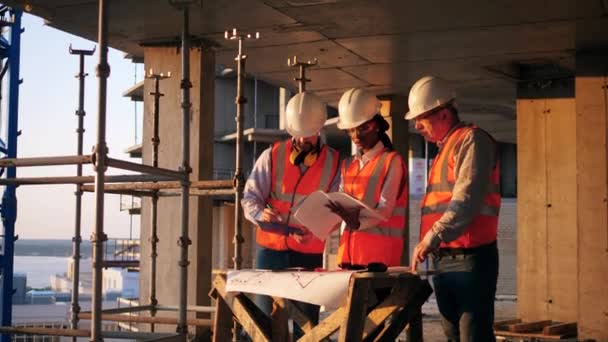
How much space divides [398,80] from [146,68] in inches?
179

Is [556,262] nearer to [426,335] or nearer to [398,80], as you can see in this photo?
[426,335]

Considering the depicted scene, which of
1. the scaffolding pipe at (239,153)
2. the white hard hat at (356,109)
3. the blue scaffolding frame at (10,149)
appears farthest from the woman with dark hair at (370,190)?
the blue scaffolding frame at (10,149)

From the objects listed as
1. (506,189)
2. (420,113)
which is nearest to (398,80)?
(420,113)

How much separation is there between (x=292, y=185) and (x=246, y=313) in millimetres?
1330

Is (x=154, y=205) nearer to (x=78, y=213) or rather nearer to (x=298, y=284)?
(x=78, y=213)

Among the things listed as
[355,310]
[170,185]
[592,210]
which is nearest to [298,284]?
[355,310]

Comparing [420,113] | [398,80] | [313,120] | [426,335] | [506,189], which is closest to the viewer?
[420,113]

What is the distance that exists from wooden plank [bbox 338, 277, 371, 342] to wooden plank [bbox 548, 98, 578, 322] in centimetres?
934

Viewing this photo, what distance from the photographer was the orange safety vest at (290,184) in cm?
800

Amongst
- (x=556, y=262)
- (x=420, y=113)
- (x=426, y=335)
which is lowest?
(x=426, y=335)

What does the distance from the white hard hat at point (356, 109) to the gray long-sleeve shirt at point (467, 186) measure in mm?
976

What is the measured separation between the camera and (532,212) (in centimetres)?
1509

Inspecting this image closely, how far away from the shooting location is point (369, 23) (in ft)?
38.9

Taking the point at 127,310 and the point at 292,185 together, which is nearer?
the point at 292,185
